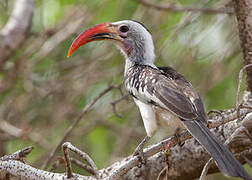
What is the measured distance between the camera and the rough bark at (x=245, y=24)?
289cm

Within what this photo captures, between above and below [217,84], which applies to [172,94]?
above

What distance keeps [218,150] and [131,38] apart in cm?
174

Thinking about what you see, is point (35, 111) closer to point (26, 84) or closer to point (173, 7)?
point (26, 84)

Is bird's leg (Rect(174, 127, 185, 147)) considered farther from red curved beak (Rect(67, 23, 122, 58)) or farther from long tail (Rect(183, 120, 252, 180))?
red curved beak (Rect(67, 23, 122, 58))

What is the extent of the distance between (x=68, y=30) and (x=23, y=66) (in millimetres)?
602

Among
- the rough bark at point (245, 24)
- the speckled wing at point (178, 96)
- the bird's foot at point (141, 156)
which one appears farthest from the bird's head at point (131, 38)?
the bird's foot at point (141, 156)

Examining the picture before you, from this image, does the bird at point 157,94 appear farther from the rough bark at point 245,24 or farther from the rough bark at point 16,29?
the rough bark at point 16,29

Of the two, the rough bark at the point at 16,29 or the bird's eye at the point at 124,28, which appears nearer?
the bird's eye at the point at 124,28

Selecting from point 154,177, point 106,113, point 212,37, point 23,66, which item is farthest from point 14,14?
point 154,177

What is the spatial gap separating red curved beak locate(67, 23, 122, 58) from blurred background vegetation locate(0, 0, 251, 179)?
814 millimetres

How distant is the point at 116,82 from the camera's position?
4.61 metres

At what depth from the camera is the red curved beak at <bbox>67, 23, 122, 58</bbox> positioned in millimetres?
3494

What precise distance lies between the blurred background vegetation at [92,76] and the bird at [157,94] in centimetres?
73

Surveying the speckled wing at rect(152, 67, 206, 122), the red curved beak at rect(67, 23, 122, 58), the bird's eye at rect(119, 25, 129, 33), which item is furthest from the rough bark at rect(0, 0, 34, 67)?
the speckled wing at rect(152, 67, 206, 122)
